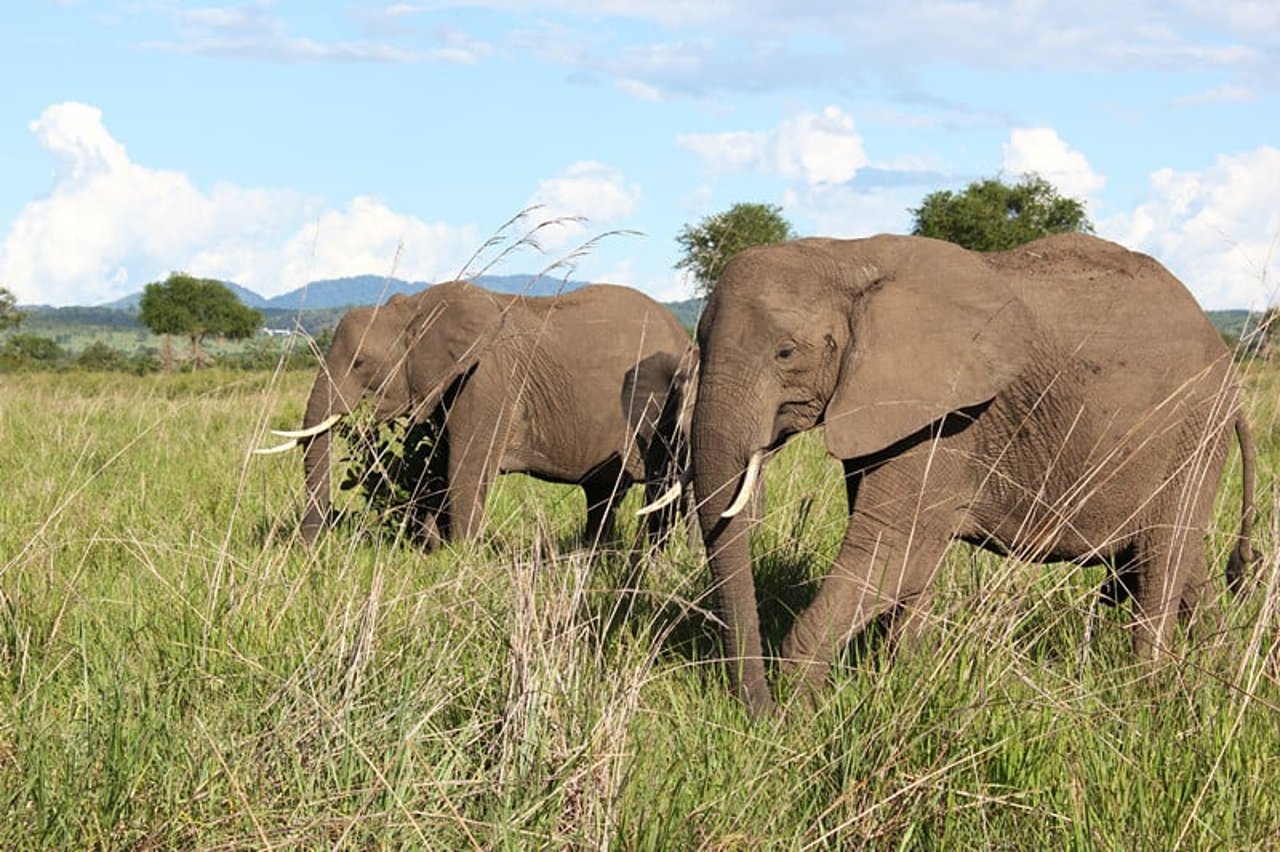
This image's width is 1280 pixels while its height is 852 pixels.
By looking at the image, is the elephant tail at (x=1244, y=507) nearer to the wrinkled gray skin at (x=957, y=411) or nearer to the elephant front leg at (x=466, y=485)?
the wrinkled gray skin at (x=957, y=411)

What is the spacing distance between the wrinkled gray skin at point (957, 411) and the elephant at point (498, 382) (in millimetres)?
3451

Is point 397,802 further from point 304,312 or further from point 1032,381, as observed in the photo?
point 304,312

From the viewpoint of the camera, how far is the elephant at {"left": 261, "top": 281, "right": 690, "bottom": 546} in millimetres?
9180

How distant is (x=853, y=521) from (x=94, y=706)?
2.49 meters

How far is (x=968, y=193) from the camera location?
47.3 meters

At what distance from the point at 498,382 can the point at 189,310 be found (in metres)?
85.9

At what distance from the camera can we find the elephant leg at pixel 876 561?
512 centimetres

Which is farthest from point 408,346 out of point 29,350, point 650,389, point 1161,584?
point 29,350

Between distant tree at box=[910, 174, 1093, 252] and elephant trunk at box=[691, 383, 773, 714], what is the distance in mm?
39457

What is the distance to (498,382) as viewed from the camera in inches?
383

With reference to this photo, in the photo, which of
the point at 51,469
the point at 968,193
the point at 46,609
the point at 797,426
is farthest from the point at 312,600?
the point at 968,193

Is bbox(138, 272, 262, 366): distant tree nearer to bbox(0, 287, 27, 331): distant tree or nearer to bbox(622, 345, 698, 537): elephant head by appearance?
bbox(0, 287, 27, 331): distant tree

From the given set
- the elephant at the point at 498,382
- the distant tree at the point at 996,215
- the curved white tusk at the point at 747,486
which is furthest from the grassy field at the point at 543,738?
the distant tree at the point at 996,215

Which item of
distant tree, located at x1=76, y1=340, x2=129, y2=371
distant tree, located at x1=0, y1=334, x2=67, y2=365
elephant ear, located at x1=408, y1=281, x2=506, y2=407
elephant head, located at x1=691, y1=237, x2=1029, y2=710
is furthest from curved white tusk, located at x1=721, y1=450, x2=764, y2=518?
distant tree, located at x1=0, y1=334, x2=67, y2=365
